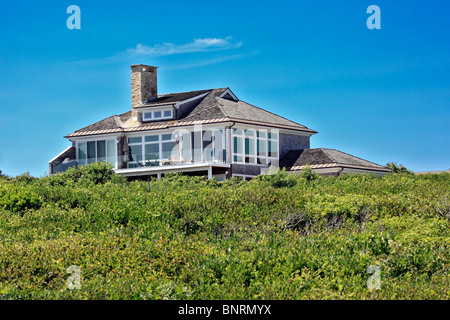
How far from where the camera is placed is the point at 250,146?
34.3m

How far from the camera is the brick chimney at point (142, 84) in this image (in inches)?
1518

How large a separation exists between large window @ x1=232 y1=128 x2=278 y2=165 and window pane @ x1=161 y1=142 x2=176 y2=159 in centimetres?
385

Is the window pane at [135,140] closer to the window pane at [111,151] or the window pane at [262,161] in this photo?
the window pane at [111,151]

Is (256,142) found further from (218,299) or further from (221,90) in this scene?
(218,299)

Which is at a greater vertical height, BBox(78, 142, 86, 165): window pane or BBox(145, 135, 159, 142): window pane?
BBox(145, 135, 159, 142): window pane

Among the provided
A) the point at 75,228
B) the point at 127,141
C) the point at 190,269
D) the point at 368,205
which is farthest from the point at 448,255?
the point at 127,141

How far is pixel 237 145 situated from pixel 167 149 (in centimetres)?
431

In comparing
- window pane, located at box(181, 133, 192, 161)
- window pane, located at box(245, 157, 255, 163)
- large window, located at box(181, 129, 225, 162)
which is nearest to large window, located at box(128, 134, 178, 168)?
window pane, located at box(181, 133, 192, 161)

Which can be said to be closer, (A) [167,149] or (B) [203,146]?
(B) [203,146]

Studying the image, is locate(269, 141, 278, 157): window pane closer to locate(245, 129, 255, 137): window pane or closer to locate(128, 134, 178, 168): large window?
locate(245, 129, 255, 137): window pane

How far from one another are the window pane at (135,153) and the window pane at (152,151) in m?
0.45

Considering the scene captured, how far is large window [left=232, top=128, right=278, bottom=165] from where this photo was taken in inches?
1324

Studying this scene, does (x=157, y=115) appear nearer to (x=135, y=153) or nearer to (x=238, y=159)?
(x=135, y=153)

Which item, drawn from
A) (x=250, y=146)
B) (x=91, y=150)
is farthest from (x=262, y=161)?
(x=91, y=150)
